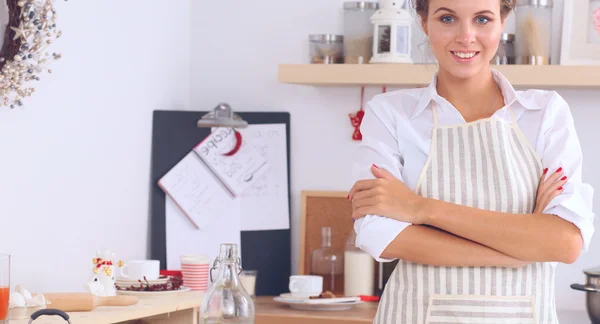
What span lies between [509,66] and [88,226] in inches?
53.2

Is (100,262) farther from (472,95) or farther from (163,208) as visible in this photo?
(472,95)

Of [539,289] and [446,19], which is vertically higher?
[446,19]

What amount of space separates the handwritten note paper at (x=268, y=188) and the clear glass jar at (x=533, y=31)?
0.84m

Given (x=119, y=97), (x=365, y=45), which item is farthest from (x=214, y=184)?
(x=365, y=45)

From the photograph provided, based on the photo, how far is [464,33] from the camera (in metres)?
1.67

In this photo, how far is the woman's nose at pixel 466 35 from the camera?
5.48 ft

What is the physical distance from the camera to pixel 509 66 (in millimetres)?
2828

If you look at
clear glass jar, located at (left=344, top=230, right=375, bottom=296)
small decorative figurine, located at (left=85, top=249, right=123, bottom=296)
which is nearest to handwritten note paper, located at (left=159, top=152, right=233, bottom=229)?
clear glass jar, located at (left=344, top=230, right=375, bottom=296)

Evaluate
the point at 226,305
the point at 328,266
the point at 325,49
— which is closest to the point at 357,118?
the point at 325,49

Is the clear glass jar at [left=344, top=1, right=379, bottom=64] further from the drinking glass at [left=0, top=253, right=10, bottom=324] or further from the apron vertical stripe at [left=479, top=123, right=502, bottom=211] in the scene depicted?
the drinking glass at [left=0, top=253, right=10, bottom=324]

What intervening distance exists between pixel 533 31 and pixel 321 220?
3.09 ft

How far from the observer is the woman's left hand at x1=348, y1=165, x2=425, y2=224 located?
5.47ft

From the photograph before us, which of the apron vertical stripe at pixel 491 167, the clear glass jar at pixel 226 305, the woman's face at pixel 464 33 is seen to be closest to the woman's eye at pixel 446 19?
the woman's face at pixel 464 33

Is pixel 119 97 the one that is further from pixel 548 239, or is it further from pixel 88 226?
pixel 548 239
